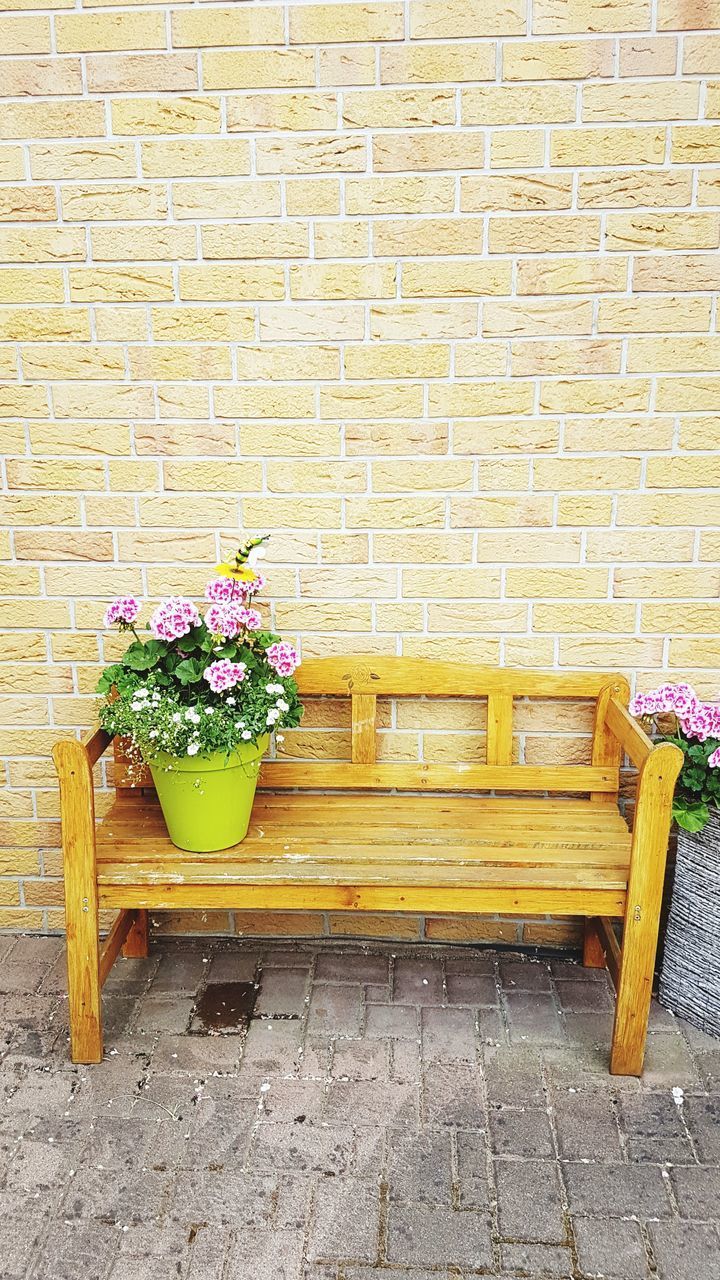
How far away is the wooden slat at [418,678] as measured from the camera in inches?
117

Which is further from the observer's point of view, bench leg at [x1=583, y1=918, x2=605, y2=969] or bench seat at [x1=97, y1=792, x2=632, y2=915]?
bench leg at [x1=583, y1=918, x2=605, y2=969]

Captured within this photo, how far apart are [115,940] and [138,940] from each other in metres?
0.28

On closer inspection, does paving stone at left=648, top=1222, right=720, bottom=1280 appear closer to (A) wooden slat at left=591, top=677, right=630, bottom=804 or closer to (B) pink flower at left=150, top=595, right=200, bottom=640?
(A) wooden slat at left=591, top=677, right=630, bottom=804

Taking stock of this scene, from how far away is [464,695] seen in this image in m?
3.03

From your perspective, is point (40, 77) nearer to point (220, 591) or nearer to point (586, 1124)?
point (220, 591)

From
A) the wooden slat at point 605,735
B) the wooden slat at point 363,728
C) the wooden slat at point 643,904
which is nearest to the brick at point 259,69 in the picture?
the wooden slat at point 363,728

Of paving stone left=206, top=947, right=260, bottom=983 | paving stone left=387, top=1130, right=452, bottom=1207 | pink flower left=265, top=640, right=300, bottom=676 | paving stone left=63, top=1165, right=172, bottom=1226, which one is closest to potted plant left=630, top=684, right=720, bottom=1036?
paving stone left=387, top=1130, right=452, bottom=1207

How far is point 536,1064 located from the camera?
8.68 feet

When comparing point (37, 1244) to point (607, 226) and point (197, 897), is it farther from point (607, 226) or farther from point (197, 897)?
point (607, 226)

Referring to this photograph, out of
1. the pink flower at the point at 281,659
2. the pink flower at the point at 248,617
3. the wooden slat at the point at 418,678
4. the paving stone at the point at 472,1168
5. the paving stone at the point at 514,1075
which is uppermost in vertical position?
the pink flower at the point at 248,617

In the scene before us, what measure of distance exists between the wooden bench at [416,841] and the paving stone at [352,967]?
0.38 meters

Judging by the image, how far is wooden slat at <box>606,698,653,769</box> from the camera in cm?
255

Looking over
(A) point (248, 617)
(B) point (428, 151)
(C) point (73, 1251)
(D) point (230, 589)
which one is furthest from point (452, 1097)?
(B) point (428, 151)

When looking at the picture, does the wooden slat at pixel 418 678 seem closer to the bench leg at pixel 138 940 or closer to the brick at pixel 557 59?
the bench leg at pixel 138 940
